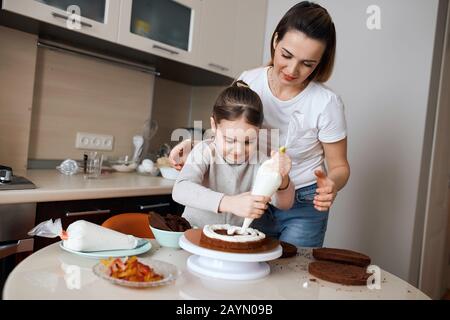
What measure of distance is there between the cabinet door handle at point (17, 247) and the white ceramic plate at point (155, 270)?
78cm

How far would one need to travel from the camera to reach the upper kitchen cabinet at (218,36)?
2393 mm

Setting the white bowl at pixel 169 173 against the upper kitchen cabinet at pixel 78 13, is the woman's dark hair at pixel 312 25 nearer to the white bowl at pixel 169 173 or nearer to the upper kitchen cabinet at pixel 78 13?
the upper kitchen cabinet at pixel 78 13

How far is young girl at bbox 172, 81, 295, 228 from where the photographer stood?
3.54 ft

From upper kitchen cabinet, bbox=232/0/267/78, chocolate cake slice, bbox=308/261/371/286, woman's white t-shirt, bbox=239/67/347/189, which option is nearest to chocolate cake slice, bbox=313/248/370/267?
chocolate cake slice, bbox=308/261/371/286

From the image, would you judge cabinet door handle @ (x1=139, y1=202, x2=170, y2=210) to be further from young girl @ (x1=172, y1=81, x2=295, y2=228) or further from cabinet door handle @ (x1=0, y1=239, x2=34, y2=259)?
young girl @ (x1=172, y1=81, x2=295, y2=228)

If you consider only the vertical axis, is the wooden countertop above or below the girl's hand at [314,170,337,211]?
below

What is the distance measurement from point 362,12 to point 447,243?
182cm

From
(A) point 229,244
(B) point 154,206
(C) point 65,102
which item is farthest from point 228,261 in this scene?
(C) point 65,102

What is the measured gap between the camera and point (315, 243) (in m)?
1.41

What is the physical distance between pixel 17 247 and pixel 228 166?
0.82 meters

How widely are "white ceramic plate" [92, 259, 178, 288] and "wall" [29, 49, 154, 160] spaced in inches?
54.3

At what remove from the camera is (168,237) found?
1066mm

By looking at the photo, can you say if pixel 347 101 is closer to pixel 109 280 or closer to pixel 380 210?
pixel 380 210
